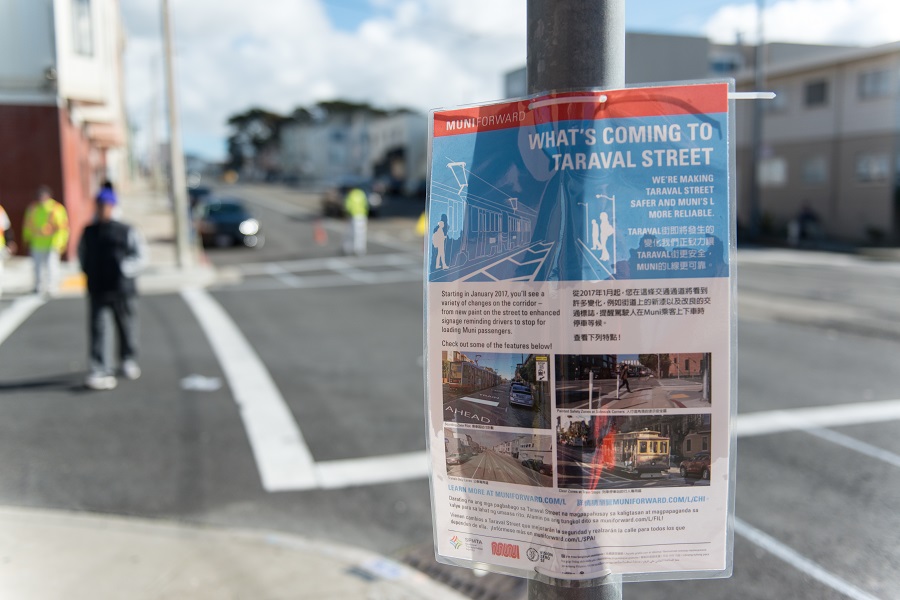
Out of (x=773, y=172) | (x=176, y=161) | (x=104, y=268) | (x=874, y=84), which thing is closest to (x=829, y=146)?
(x=874, y=84)

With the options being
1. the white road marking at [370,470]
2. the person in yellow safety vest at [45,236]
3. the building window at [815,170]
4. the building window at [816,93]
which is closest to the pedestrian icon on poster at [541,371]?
the white road marking at [370,470]

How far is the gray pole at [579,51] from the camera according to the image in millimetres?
1823

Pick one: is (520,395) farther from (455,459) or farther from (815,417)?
(815,417)

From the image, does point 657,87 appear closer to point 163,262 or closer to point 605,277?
point 605,277

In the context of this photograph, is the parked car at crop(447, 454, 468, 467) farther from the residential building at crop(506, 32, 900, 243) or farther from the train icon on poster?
the residential building at crop(506, 32, 900, 243)

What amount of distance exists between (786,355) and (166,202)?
4544cm

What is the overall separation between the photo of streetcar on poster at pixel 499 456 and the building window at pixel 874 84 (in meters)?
32.8

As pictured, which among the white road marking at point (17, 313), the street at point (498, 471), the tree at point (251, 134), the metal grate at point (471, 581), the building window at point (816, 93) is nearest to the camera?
the street at point (498, 471)

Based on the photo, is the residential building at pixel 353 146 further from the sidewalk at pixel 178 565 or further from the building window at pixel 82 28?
the sidewalk at pixel 178 565

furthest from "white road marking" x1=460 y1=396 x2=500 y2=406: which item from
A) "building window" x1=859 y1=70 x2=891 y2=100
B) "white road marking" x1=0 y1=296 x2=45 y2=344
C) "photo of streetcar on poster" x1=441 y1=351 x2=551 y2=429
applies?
"building window" x1=859 y1=70 x2=891 y2=100

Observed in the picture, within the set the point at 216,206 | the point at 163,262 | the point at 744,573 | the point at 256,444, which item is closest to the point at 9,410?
the point at 256,444

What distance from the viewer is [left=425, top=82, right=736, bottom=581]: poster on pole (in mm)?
1718

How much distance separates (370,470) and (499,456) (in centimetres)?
424

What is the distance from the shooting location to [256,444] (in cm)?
636
